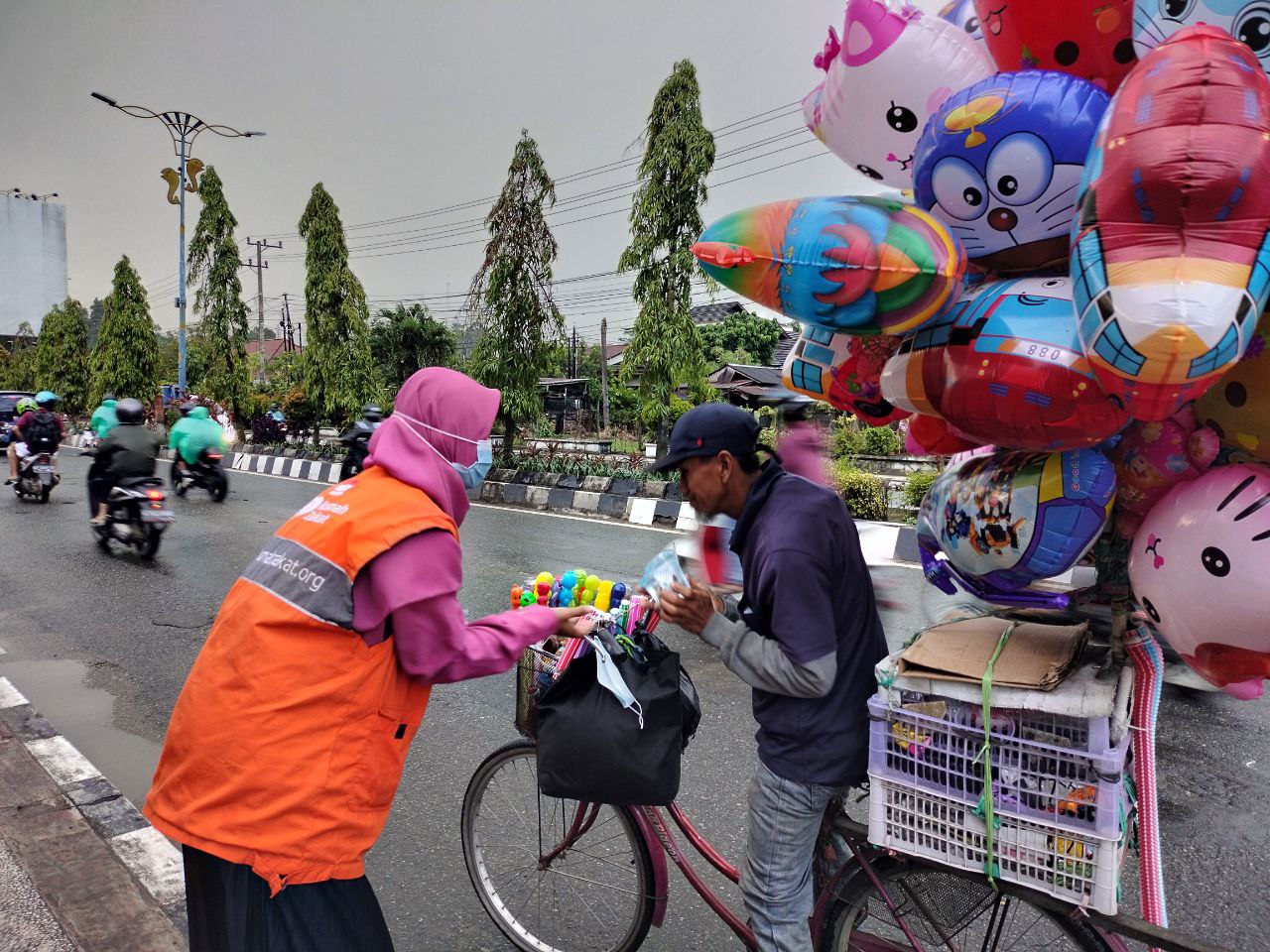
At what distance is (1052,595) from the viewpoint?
2141 mm

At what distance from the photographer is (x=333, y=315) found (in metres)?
20.0

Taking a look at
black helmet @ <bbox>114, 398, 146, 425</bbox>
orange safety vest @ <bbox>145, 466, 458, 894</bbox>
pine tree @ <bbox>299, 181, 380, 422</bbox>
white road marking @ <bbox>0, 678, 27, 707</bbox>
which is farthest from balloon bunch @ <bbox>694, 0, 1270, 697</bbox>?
pine tree @ <bbox>299, 181, 380, 422</bbox>

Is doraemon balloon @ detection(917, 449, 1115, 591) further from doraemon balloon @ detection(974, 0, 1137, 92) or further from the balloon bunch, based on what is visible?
doraemon balloon @ detection(974, 0, 1137, 92)

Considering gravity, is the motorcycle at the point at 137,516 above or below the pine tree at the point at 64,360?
below

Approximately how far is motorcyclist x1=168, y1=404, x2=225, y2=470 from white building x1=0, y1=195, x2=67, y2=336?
212ft

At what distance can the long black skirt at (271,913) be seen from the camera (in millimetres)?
1640

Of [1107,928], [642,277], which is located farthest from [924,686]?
[642,277]

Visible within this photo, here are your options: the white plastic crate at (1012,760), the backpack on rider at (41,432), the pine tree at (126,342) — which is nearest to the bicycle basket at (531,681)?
the white plastic crate at (1012,760)

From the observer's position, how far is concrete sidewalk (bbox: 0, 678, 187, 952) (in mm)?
2508

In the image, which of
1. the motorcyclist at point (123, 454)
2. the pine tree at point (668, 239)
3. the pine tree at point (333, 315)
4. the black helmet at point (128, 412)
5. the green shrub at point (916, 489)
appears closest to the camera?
the motorcyclist at point (123, 454)

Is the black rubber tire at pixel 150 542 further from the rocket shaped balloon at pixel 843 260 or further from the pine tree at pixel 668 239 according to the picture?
the rocket shaped balloon at pixel 843 260

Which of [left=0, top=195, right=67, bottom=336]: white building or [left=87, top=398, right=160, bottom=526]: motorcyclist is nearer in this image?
[left=87, top=398, right=160, bottom=526]: motorcyclist

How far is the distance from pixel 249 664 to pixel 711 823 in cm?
219

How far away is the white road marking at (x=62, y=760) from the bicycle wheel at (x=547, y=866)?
211 cm
